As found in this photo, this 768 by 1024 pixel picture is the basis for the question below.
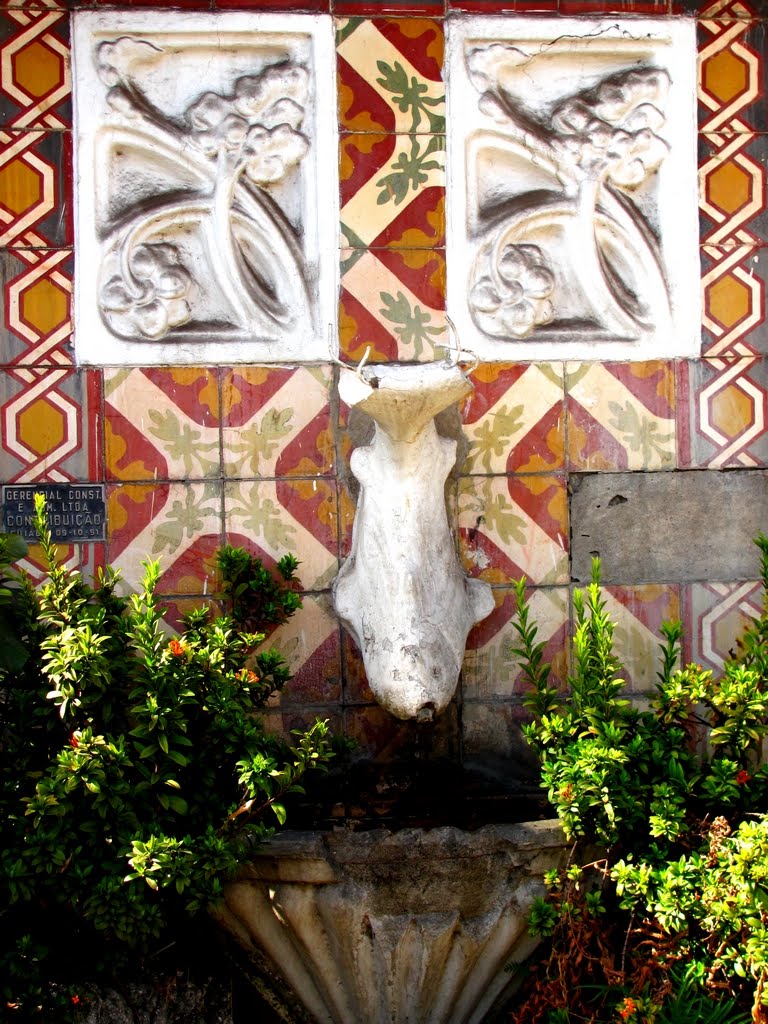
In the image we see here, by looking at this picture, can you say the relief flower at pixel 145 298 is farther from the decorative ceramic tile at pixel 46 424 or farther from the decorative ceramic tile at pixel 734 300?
the decorative ceramic tile at pixel 734 300

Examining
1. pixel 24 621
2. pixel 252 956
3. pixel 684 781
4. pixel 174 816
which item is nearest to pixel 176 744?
pixel 174 816

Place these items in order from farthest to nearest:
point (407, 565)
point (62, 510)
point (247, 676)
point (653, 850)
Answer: point (62, 510), point (407, 565), point (247, 676), point (653, 850)

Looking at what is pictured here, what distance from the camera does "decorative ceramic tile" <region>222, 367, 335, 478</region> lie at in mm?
4141

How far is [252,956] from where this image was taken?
369cm

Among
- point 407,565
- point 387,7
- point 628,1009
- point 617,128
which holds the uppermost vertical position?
point 387,7

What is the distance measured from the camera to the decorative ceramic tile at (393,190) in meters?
4.17

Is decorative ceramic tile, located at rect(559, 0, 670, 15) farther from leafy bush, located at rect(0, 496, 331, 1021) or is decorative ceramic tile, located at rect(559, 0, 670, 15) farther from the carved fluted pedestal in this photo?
the carved fluted pedestal

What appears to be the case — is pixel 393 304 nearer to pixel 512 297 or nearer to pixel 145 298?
pixel 512 297

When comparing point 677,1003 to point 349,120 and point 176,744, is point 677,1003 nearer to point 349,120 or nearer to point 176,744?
point 176,744

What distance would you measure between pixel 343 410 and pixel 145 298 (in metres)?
0.66

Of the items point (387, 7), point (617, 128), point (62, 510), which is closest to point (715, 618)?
point (617, 128)

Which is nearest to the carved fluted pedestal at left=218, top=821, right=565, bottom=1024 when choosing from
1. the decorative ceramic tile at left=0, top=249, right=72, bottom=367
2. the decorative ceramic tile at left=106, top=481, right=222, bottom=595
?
the decorative ceramic tile at left=106, top=481, right=222, bottom=595

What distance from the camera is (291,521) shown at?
415 cm

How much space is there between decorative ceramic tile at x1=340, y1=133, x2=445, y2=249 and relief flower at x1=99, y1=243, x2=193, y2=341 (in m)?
0.53
